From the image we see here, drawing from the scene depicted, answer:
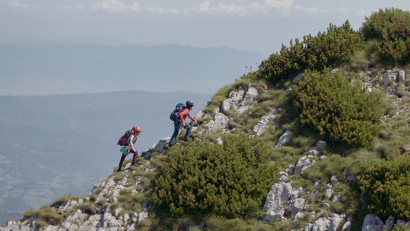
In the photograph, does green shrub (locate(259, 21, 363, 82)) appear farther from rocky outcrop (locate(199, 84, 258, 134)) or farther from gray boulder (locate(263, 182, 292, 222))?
gray boulder (locate(263, 182, 292, 222))

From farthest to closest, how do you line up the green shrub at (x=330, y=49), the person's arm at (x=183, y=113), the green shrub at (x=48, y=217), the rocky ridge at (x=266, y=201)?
1. the green shrub at (x=330, y=49)
2. the person's arm at (x=183, y=113)
3. the green shrub at (x=48, y=217)
4. the rocky ridge at (x=266, y=201)

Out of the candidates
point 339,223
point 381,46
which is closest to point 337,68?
point 381,46

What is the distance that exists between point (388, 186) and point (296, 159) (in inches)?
195

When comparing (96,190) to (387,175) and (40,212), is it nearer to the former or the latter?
(40,212)

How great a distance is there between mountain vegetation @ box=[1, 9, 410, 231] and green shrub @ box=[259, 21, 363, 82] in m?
0.08

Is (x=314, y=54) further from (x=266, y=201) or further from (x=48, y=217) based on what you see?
(x=48, y=217)

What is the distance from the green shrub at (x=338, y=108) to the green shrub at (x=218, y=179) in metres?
2.69

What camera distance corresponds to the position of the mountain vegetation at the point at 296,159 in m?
13.1

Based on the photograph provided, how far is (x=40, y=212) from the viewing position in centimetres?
1812

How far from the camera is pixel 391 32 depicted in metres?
21.9

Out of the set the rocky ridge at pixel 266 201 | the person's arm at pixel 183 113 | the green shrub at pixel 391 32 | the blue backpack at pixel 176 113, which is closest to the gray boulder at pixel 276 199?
the rocky ridge at pixel 266 201

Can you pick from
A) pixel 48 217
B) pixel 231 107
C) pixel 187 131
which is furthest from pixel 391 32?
pixel 48 217

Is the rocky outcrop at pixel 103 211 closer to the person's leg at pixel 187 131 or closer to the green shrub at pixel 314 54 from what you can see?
the person's leg at pixel 187 131

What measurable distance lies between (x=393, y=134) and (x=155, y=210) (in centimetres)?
992
